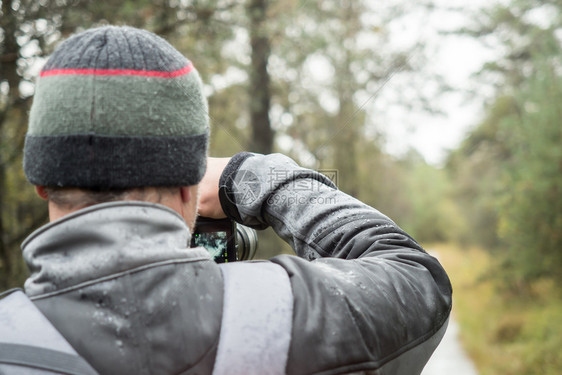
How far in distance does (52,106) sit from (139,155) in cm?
17

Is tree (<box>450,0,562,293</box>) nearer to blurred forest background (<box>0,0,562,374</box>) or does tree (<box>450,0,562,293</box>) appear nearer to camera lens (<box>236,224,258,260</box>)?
blurred forest background (<box>0,0,562,374</box>)

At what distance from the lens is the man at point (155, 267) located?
0.81 m

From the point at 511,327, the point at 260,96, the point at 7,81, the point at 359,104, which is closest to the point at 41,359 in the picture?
the point at 7,81

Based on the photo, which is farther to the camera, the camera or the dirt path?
the dirt path

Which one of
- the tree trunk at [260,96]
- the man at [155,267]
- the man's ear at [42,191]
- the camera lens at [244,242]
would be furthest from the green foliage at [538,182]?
the man's ear at [42,191]

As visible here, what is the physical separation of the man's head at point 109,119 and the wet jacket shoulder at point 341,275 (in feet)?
1.02

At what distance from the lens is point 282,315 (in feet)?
2.85

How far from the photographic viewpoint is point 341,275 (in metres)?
0.96

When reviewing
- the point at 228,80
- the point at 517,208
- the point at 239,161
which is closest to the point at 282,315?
the point at 239,161

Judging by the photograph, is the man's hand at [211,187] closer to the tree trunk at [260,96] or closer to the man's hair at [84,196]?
the man's hair at [84,196]

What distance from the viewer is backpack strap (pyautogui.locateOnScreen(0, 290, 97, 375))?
752 mm

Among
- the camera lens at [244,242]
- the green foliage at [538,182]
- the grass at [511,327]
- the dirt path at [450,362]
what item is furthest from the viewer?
the green foliage at [538,182]

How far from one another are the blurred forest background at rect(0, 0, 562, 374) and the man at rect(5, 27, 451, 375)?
1.54 meters

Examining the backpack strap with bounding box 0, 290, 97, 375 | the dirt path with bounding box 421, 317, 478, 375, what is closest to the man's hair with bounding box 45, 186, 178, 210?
the backpack strap with bounding box 0, 290, 97, 375
